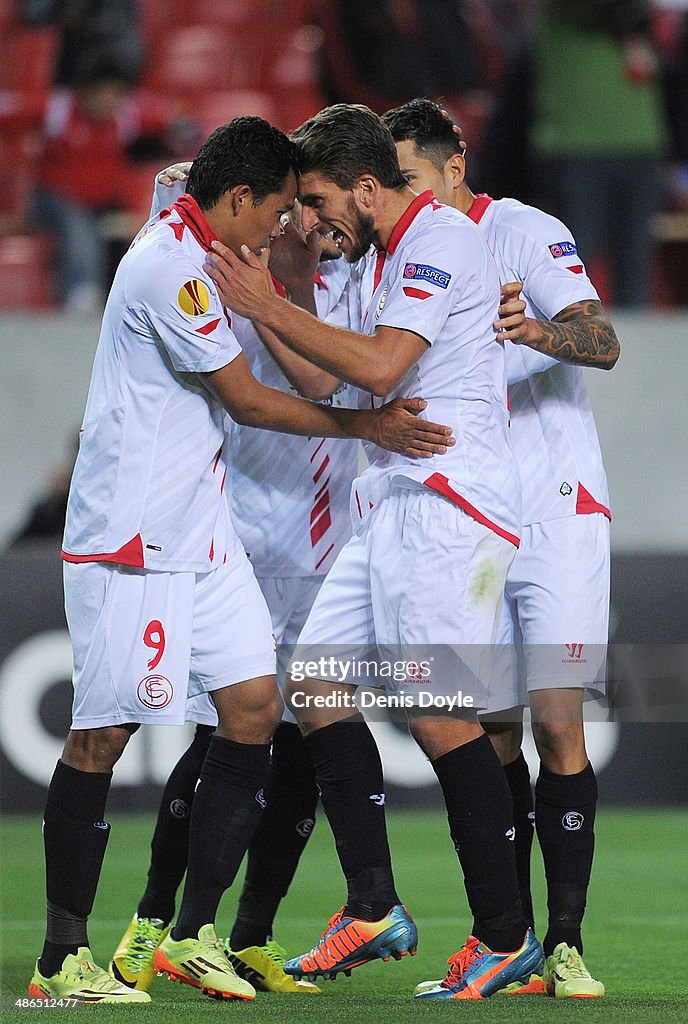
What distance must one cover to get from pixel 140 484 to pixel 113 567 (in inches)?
8.5

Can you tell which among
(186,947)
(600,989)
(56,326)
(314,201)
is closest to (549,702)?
(600,989)

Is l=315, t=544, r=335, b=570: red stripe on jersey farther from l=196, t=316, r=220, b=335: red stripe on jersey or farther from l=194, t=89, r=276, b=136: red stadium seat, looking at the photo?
l=194, t=89, r=276, b=136: red stadium seat

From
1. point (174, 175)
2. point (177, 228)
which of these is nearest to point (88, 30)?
point (174, 175)

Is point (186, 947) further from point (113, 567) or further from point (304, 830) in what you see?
point (113, 567)

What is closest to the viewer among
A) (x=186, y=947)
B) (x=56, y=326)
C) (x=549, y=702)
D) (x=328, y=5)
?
(x=186, y=947)

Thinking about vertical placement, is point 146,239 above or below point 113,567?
above

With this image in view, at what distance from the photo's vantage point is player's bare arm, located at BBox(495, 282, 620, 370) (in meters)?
4.05

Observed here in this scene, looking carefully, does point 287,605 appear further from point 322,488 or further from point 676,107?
point 676,107

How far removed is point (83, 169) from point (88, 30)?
812mm

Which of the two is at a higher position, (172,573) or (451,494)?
(451,494)

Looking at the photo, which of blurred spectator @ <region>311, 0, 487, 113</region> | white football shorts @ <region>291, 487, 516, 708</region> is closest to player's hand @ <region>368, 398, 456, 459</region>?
white football shorts @ <region>291, 487, 516, 708</region>

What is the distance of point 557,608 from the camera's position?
4266 millimetres

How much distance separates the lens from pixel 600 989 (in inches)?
157

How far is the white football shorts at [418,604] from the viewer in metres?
3.94
